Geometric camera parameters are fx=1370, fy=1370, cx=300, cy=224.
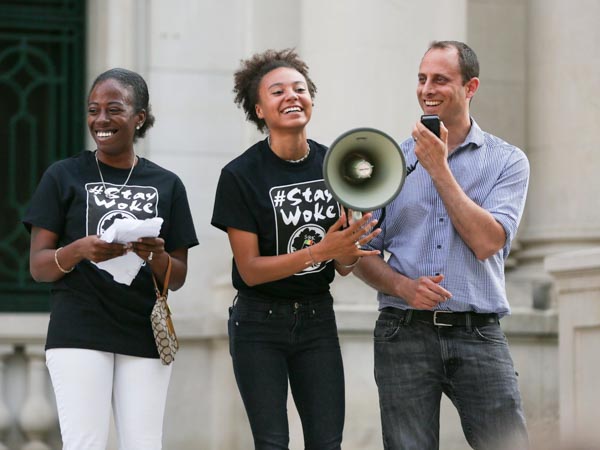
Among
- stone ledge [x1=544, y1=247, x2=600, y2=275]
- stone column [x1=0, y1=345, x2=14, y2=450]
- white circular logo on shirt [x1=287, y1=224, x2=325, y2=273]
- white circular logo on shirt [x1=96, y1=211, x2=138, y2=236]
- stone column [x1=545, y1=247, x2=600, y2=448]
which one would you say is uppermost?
white circular logo on shirt [x1=96, y1=211, x2=138, y2=236]

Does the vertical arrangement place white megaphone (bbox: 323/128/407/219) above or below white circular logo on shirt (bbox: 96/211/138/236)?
above

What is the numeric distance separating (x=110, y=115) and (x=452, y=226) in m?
1.40

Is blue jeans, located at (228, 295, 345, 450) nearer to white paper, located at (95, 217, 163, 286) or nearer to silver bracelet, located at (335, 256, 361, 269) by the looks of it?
silver bracelet, located at (335, 256, 361, 269)

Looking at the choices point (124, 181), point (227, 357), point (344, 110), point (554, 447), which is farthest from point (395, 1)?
point (554, 447)

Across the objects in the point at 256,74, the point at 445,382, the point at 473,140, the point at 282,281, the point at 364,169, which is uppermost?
the point at 256,74

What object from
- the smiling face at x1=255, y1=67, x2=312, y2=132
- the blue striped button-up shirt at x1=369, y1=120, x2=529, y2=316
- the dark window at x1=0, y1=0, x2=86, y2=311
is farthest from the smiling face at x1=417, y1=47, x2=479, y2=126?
the dark window at x1=0, y1=0, x2=86, y2=311

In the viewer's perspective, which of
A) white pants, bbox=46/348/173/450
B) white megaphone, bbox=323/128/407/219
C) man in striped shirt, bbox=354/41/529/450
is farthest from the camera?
white pants, bbox=46/348/173/450

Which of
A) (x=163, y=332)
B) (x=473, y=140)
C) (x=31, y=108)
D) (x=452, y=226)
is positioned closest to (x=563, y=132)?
(x=31, y=108)

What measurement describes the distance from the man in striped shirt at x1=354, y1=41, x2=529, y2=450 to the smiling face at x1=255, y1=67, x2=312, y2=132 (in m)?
0.46

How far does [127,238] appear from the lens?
16.7 ft

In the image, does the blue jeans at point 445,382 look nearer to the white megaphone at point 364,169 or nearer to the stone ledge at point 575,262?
the white megaphone at point 364,169

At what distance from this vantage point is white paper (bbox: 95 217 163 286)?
199 inches

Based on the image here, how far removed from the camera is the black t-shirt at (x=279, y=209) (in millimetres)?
5195

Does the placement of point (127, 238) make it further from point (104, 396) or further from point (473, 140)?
point (473, 140)
